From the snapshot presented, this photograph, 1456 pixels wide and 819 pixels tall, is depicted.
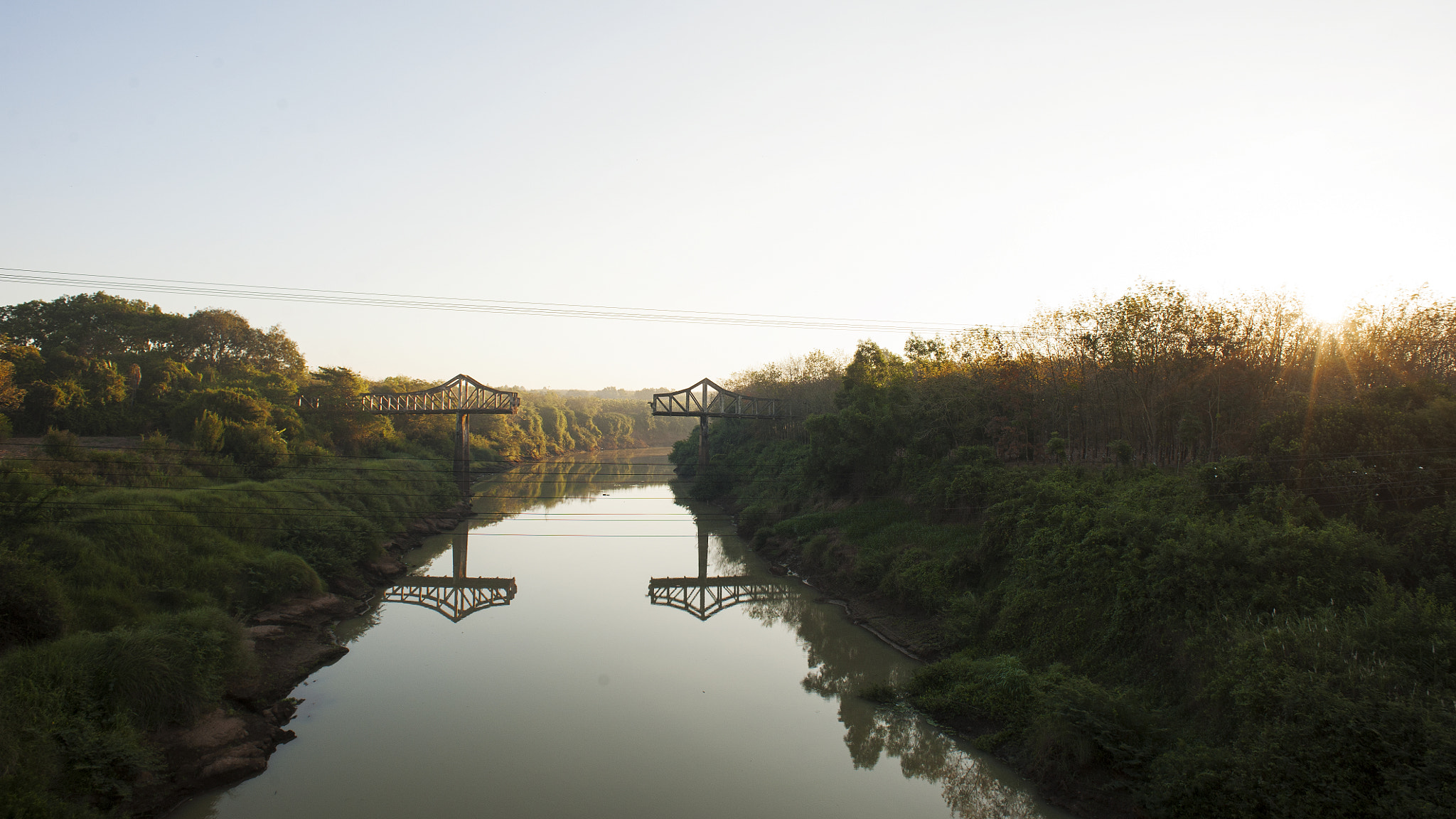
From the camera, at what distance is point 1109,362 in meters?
19.3

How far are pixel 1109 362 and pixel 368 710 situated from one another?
18706 millimetres

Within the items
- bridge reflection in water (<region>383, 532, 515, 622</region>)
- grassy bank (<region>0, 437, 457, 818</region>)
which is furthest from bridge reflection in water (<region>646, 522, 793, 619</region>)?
grassy bank (<region>0, 437, 457, 818</region>)

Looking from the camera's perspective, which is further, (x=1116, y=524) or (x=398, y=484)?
(x=398, y=484)

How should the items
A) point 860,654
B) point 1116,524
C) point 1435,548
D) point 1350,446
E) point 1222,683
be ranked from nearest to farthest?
point 1222,683
point 1435,548
point 1350,446
point 1116,524
point 860,654

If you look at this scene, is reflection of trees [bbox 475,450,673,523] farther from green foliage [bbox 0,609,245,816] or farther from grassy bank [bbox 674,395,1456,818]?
green foliage [bbox 0,609,245,816]

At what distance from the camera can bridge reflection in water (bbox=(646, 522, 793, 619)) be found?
2152cm

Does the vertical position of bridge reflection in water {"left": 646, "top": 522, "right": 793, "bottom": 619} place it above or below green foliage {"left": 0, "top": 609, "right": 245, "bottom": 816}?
below

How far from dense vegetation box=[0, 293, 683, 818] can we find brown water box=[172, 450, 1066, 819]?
1.79m

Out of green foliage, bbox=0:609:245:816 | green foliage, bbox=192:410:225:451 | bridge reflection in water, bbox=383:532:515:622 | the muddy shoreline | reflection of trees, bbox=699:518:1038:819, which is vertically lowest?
bridge reflection in water, bbox=383:532:515:622

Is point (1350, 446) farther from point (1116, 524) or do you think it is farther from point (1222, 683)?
point (1222, 683)

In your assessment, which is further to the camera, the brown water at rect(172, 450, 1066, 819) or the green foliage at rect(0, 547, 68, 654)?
the green foliage at rect(0, 547, 68, 654)

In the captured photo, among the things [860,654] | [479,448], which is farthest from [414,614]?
[479,448]

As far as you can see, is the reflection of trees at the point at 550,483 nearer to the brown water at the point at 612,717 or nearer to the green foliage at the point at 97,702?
the brown water at the point at 612,717

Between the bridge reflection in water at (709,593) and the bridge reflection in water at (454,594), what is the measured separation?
4529 millimetres
